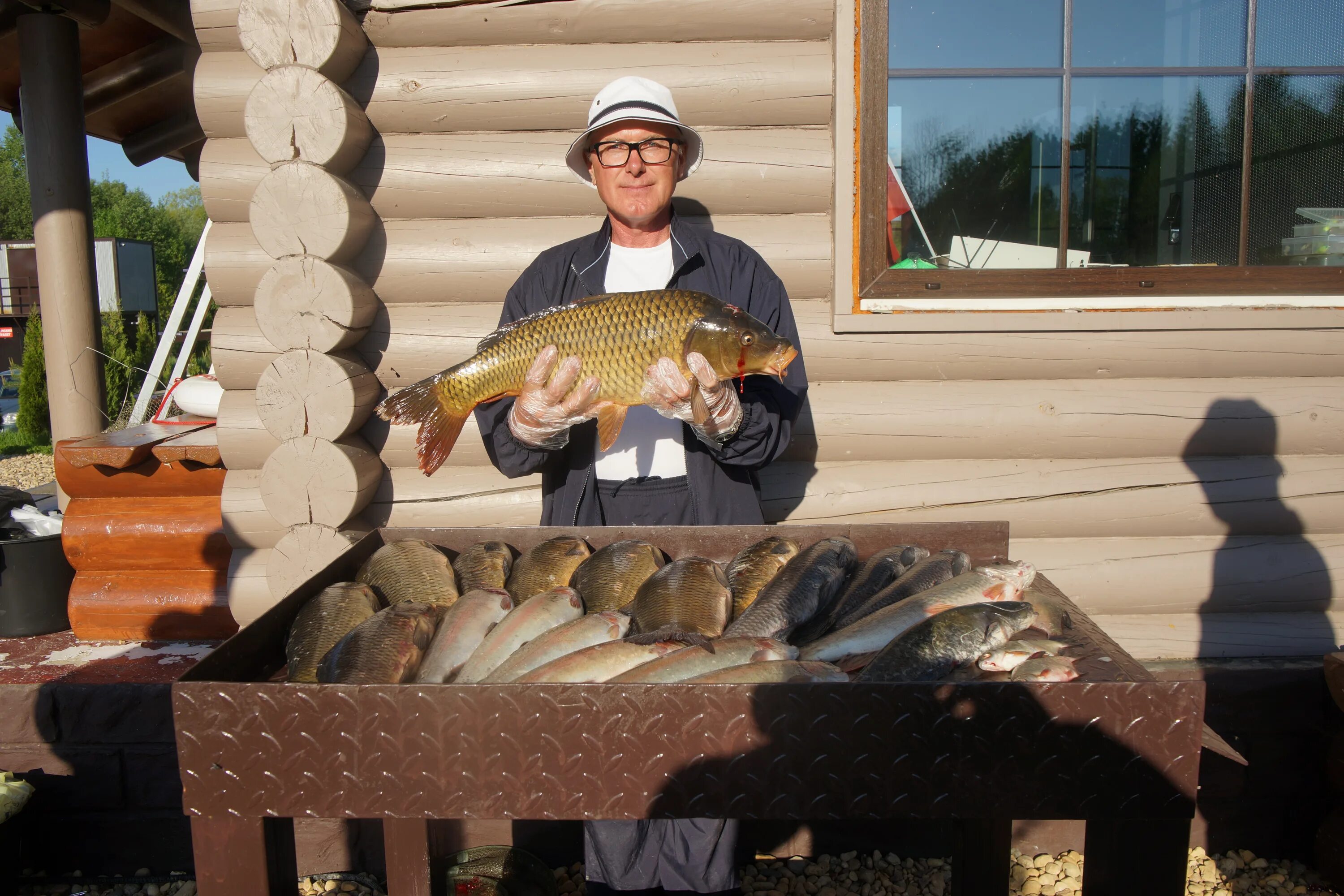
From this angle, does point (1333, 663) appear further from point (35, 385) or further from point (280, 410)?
point (35, 385)

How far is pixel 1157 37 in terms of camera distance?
373 centimetres

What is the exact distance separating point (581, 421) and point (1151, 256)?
267cm

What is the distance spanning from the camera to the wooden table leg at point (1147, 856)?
5.47 feet

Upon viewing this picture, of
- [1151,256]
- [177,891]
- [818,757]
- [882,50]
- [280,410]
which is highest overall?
[882,50]

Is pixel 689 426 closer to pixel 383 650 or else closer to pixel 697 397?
pixel 697 397

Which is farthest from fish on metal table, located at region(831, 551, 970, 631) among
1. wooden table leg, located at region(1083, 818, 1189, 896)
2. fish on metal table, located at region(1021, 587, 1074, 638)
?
wooden table leg, located at region(1083, 818, 1189, 896)

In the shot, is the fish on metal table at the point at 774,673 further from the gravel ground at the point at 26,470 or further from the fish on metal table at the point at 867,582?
the gravel ground at the point at 26,470

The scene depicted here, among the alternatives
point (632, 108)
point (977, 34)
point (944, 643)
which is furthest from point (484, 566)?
point (977, 34)

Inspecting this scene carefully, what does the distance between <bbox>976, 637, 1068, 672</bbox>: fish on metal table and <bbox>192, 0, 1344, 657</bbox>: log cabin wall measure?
2.05 m

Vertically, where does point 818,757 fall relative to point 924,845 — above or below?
above

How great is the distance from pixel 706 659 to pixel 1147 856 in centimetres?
88

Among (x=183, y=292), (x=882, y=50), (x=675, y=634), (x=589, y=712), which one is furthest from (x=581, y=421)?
(x=183, y=292)

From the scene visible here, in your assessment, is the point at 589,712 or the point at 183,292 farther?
the point at 183,292

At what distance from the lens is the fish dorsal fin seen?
2.38m
